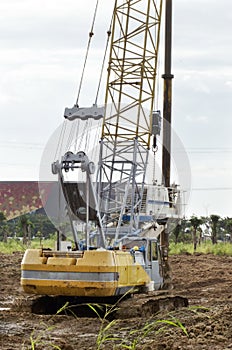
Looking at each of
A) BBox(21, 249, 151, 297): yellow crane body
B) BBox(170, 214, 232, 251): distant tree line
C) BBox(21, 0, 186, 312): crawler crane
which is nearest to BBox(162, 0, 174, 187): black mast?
A: BBox(21, 0, 186, 312): crawler crane

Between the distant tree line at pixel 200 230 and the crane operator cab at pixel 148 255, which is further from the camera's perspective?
the distant tree line at pixel 200 230

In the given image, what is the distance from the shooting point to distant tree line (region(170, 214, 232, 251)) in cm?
4716

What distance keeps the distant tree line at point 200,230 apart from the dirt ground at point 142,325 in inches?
780

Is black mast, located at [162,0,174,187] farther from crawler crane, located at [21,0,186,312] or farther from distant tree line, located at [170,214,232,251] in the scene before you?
distant tree line, located at [170,214,232,251]

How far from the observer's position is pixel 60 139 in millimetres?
25297

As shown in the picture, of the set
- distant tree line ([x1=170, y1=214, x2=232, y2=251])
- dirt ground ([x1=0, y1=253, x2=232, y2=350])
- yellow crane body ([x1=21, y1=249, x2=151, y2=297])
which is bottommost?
dirt ground ([x1=0, y1=253, x2=232, y2=350])

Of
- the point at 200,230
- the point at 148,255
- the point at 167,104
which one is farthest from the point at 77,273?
the point at 200,230

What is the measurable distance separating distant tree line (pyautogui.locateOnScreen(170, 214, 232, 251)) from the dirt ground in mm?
19808

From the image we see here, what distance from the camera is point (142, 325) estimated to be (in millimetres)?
12953

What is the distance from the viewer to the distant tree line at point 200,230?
47.2 m

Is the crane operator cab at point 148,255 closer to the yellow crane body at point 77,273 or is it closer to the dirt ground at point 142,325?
the dirt ground at point 142,325

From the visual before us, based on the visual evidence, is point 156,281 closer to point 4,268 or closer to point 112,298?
point 112,298

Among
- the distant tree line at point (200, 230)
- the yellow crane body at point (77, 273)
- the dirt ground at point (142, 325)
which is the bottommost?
the dirt ground at point (142, 325)

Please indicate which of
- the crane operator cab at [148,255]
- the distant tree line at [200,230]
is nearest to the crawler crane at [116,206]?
the crane operator cab at [148,255]
